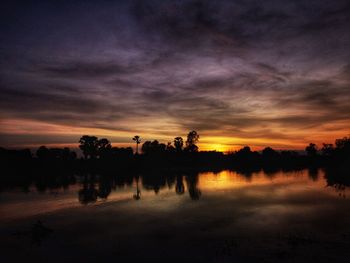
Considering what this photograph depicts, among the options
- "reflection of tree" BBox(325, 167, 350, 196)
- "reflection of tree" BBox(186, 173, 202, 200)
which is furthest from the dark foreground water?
"reflection of tree" BBox(325, 167, 350, 196)

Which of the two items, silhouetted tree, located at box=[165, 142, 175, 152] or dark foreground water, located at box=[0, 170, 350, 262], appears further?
silhouetted tree, located at box=[165, 142, 175, 152]

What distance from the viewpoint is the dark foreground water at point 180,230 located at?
20953 mm

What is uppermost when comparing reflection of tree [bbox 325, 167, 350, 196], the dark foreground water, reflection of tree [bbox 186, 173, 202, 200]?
reflection of tree [bbox 325, 167, 350, 196]

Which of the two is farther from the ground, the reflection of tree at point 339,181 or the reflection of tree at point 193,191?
the reflection of tree at point 339,181

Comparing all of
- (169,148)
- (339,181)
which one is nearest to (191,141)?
(169,148)

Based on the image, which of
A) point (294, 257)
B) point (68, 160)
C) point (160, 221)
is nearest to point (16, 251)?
point (160, 221)

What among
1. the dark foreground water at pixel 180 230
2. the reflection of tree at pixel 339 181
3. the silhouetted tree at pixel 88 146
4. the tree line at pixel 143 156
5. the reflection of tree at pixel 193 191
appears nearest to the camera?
the dark foreground water at pixel 180 230

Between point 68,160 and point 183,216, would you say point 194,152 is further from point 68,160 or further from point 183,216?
point 183,216

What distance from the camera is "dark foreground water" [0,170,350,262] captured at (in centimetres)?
2095

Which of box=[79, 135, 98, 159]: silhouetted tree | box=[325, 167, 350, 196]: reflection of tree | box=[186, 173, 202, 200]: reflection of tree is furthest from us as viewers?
box=[79, 135, 98, 159]: silhouetted tree

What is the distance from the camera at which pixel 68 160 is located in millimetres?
144000

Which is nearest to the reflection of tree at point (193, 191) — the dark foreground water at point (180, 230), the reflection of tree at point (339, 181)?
the dark foreground water at point (180, 230)

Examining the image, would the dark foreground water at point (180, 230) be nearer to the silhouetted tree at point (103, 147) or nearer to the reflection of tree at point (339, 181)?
the reflection of tree at point (339, 181)

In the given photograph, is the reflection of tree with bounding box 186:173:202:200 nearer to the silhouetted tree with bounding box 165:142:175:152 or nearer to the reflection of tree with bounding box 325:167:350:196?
the reflection of tree with bounding box 325:167:350:196
